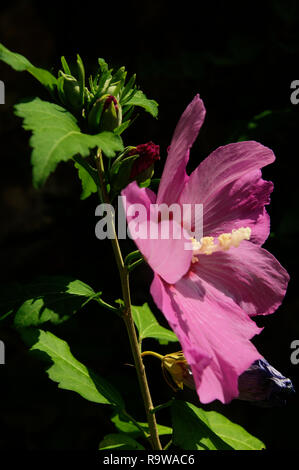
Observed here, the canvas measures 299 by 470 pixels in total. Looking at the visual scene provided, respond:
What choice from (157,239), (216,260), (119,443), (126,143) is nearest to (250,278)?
(216,260)

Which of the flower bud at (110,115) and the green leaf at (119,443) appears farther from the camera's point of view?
the green leaf at (119,443)

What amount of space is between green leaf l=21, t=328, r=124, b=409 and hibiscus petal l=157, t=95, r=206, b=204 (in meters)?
0.45

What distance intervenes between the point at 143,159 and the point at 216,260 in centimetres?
24

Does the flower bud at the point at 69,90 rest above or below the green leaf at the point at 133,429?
above

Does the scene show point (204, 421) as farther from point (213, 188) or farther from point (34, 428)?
point (34, 428)

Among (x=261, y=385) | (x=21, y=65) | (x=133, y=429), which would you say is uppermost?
(x=21, y=65)

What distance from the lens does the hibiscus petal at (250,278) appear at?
983mm

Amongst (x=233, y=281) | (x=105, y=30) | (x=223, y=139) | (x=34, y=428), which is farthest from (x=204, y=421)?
(x=105, y=30)

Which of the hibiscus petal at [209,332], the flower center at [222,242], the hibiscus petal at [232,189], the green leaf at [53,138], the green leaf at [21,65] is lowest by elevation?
the hibiscus petal at [209,332]

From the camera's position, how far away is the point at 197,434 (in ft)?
3.69

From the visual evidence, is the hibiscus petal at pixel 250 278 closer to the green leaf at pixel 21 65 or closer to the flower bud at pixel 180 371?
the flower bud at pixel 180 371

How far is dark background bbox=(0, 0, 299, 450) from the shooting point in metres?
2.34

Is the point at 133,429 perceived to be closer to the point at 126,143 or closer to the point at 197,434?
the point at 197,434

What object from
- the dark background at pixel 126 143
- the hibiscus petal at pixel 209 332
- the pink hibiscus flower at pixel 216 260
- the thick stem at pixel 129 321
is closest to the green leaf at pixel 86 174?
the thick stem at pixel 129 321
